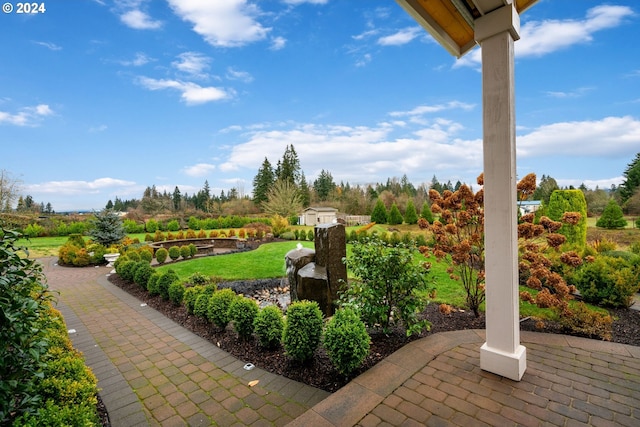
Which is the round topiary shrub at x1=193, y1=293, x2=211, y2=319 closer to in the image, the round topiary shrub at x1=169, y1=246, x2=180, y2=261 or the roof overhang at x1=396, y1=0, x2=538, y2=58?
the roof overhang at x1=396, y1=0, x2=538, y2=58

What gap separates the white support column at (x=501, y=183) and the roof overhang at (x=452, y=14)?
0.12 meters

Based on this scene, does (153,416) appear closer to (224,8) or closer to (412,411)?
(412,411)

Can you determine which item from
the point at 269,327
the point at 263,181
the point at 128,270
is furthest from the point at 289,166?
the point at 269,327

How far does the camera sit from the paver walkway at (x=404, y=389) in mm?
2107

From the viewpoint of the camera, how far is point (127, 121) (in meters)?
12.6

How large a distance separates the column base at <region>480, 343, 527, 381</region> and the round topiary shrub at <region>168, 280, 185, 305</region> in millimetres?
4807

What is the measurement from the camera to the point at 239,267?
918 cm

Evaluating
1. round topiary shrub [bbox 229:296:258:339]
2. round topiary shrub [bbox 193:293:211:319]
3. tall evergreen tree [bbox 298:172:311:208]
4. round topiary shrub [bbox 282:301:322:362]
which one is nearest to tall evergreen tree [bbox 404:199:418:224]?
tall evergreen tree [bbox 298:172:311:208]

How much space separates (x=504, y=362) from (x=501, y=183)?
1624mm

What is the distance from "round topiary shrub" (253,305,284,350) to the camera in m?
3.30

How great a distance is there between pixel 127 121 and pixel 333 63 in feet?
33.1

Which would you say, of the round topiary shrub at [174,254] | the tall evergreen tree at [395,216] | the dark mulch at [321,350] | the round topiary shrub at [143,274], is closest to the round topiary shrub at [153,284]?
the round topiary shrub at [143,274]

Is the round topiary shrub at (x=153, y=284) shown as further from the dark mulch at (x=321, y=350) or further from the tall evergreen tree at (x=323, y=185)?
the tall evergreen tree at (x=323, y=185)

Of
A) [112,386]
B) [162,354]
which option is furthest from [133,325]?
[112,386]
